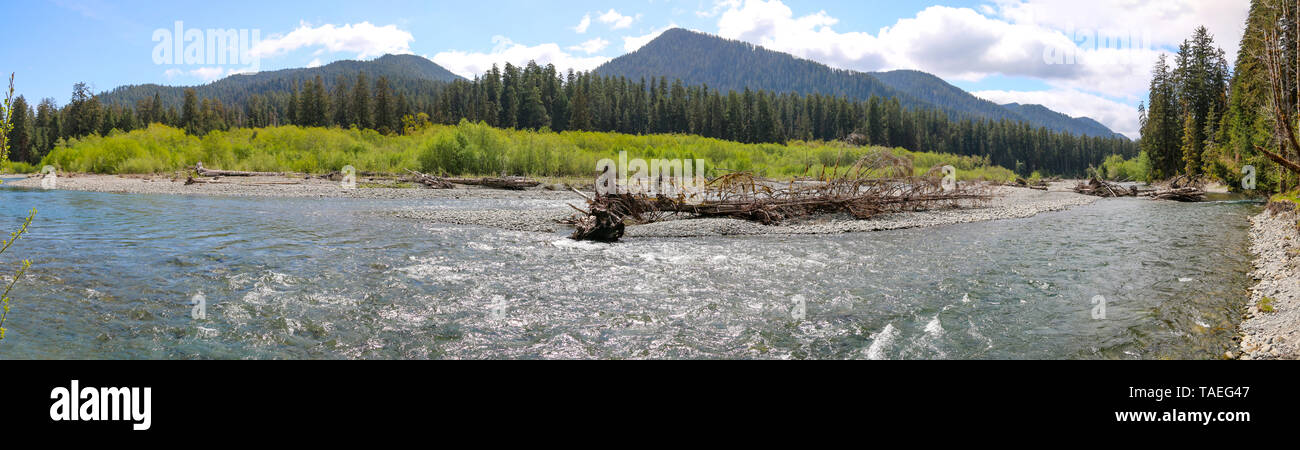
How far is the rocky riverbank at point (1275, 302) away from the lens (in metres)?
5.84

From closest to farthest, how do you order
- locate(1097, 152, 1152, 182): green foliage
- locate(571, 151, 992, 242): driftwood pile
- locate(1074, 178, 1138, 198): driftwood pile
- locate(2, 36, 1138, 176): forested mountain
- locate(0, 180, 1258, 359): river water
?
1. locate(0, 180, 1258, 359): river water
2. locate(571, 151, 992, 242): driftwood pile
3. locate(1074, 178, 1138, 198): driftwood pile
4. locate(1097, 152, 1152, 182): green foliage
5. locate(2, 36, 1138, 176): forested mountain

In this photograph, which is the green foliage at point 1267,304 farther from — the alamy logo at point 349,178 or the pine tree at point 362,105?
the pine tree at point 362,105

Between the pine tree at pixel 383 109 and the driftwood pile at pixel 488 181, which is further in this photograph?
the pine tree at pixel 383 109

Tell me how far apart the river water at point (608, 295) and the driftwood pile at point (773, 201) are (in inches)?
44.1

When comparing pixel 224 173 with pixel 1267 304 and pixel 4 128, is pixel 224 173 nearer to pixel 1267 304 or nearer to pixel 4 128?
pixel 4 128

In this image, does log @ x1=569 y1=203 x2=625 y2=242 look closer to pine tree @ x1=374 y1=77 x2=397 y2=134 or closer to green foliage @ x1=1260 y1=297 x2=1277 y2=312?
green foliage @ x1=1260 y1=297 x2=1277 y2=312

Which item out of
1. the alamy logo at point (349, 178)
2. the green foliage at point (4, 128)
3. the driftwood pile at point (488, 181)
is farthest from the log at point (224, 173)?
the green foliage at point (4, 128)

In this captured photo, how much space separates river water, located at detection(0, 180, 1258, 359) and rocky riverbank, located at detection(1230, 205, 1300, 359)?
0.83 ft

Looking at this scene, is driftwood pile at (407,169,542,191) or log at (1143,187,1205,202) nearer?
log at (1143,187,1205,202)

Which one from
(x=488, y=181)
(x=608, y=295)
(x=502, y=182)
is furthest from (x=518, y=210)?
(x=608, y=295)

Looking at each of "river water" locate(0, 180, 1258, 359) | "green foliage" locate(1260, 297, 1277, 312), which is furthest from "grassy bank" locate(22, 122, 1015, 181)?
"green foliage" locate(1260, 297, 1277, 312)

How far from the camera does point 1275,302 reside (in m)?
7.57

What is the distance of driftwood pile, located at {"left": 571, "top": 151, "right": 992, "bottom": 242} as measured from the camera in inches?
602
